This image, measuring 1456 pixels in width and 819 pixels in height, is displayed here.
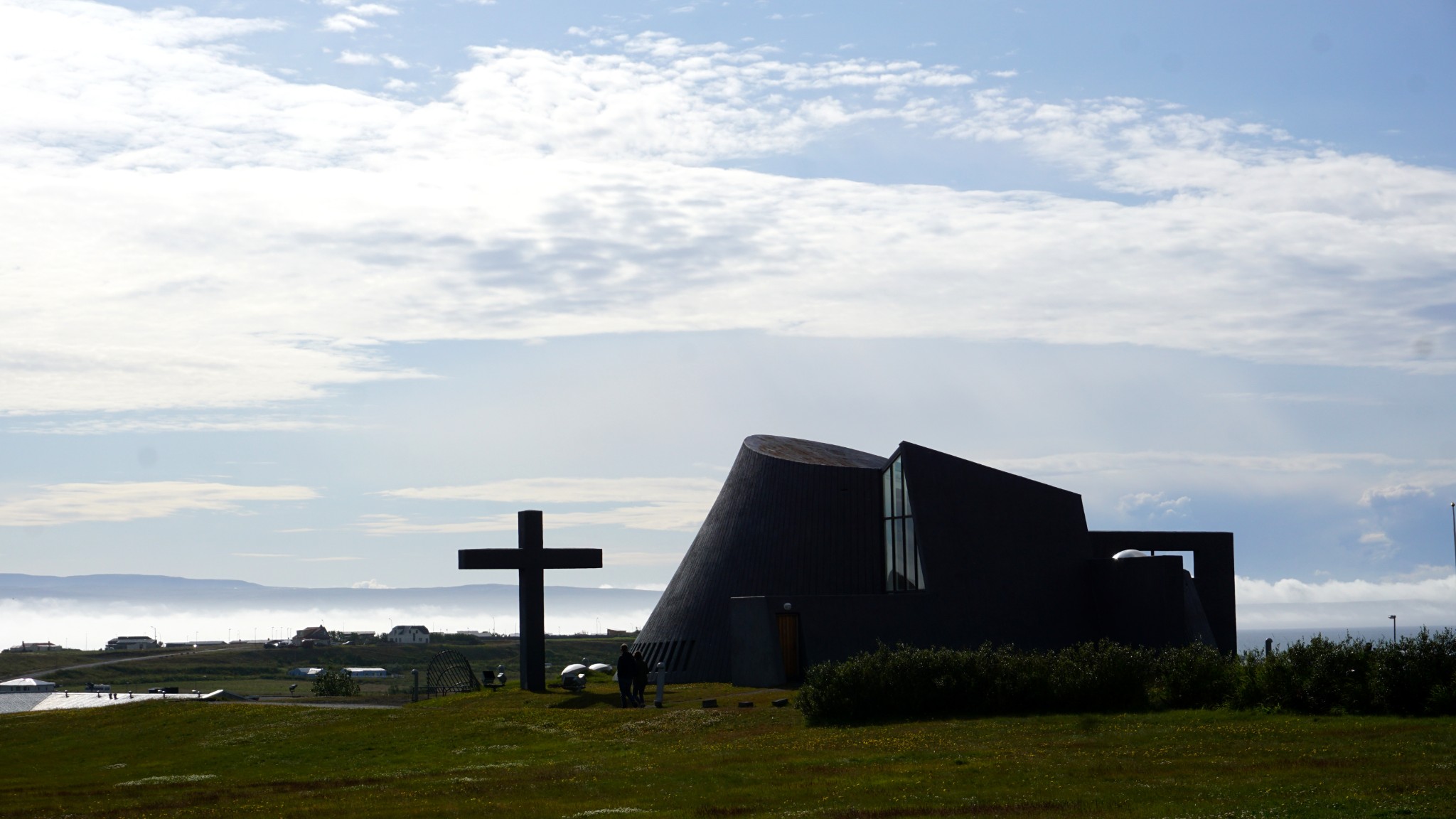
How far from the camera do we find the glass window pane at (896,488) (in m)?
37.9

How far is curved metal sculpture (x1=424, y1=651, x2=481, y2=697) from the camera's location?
41750 mm

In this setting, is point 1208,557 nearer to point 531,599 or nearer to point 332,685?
point 531,599

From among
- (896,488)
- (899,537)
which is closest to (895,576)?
(899,537)

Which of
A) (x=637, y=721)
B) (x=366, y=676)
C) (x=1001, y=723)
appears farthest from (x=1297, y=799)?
(x=366, y=676)

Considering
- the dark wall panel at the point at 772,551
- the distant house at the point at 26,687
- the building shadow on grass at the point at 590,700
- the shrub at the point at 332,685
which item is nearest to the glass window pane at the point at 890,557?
the dark wall panel at the point at 772,551

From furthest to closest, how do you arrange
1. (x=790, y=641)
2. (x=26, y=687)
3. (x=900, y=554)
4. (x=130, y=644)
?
(x=130, y=644) < (x=26, y=687) < (x=900, y=554) < (x=790, y=641)

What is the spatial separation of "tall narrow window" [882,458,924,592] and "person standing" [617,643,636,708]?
9435 mm

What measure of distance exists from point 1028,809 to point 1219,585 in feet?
112

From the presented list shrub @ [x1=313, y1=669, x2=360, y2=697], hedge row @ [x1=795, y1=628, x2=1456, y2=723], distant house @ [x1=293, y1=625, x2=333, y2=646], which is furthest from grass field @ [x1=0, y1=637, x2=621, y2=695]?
hedge row @ [x1=795, y1=628, x2=1456, y2=723]

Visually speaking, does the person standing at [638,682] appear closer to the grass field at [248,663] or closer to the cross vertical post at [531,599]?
the cross vertical post at [531,599]

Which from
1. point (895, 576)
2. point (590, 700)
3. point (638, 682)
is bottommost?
point (590, 700)

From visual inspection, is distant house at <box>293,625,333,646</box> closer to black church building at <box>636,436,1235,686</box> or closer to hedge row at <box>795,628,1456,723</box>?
black church building at <box>636,436,1235,686</box>

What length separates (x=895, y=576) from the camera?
38.2m

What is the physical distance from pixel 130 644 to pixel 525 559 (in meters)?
167
